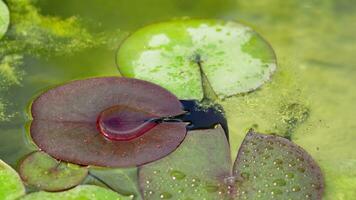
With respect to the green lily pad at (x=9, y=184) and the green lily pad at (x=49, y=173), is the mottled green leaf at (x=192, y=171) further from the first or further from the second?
the green lily pad at (x=9, y=184)

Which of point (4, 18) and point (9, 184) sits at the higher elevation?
point (4, 18)

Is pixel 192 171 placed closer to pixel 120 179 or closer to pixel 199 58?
pixel 120 179

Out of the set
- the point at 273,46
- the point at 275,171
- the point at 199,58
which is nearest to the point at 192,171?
the point at 275,171

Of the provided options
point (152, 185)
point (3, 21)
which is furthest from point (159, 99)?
point (3, 21)

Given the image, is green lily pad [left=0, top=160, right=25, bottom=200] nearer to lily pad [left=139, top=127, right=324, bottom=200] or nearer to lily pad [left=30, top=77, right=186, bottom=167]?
lily pad [left=30, top=77, right=186, bottom=167]

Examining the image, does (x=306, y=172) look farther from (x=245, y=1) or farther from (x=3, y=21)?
(x=3, y=21)

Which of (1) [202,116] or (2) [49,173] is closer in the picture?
(2) [49,173]
